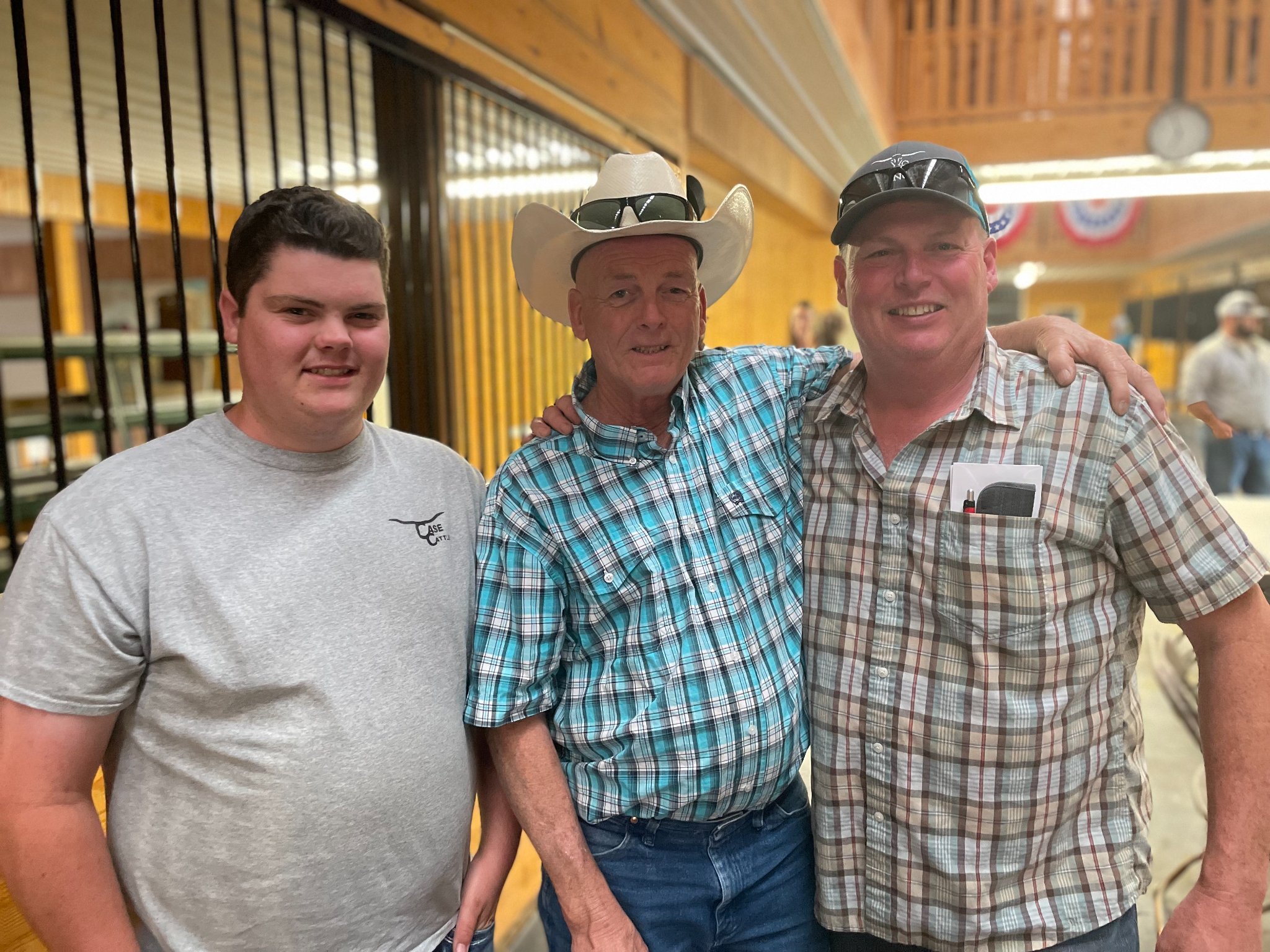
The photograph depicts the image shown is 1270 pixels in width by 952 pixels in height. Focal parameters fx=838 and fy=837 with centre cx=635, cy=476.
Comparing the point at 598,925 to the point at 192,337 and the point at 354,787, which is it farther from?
the point at 192,337

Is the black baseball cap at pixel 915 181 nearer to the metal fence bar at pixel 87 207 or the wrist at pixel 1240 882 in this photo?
the wrist at pixel 1240 882

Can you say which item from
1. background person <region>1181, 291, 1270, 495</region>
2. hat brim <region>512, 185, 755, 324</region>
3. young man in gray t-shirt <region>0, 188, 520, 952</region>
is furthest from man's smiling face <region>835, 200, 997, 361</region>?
background person <region>1181, 291, 1270, 495</region>

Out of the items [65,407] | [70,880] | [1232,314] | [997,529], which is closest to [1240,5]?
[1232,314]

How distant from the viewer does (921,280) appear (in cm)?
134

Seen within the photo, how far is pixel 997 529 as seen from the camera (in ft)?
4.23

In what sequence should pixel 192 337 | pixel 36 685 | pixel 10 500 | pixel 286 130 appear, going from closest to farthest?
1. pixel 36 685
2. pixel 10 500
3. pixel 192 337
4. pixel 286 130

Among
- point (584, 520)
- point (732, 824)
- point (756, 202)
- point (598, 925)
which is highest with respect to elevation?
point (756, 202)

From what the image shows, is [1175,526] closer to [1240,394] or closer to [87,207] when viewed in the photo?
[87,207]

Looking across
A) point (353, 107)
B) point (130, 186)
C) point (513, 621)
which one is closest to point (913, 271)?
point (513, 621)

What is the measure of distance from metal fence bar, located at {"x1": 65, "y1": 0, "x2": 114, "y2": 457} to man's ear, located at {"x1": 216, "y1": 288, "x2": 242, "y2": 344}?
0.78ft

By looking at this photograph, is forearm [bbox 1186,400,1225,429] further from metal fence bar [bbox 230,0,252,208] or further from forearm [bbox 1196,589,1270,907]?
metal fence bar [bbox 230,0,252,208]

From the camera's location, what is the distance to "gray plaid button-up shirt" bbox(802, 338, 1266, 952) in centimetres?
125

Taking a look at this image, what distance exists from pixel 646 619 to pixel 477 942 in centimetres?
64

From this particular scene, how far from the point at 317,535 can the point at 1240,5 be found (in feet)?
34.1
